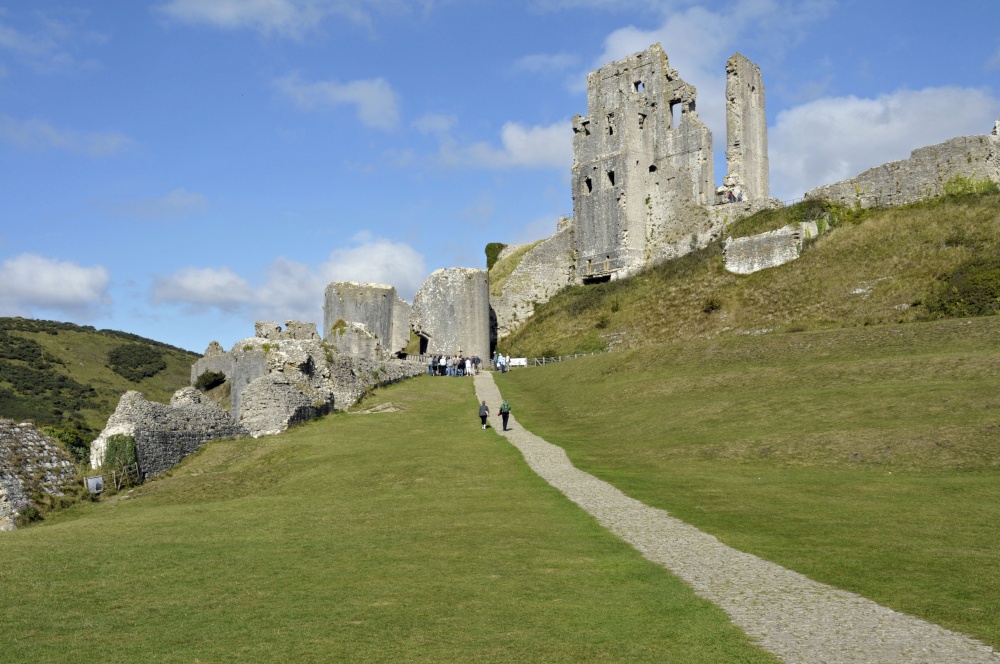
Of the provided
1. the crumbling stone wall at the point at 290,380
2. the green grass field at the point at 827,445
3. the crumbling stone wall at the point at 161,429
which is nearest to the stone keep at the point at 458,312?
the crumbling stone wall at the point at 290,380

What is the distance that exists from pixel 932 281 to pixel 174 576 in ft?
117

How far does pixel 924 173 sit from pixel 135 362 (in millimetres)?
75787

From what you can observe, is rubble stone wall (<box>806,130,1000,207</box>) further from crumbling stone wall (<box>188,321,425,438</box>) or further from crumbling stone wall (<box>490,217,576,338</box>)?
crumbling stone wall (<box>188,321,425,438</box>)

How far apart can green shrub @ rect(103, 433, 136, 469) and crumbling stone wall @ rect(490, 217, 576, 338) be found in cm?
4523

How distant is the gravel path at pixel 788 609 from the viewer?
26.0 ft

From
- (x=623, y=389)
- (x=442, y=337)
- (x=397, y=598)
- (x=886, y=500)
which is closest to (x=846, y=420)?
(x=886, y=500)

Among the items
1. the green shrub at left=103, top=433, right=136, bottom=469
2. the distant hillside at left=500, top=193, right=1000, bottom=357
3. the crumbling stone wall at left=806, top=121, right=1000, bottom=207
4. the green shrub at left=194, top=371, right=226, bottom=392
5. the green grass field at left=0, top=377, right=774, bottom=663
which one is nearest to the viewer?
the green grass field at left=0, top=377, right=774, bottom=663

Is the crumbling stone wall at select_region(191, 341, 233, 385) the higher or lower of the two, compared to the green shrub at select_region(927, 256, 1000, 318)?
lower

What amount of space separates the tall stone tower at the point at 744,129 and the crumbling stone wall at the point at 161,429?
4606 cm

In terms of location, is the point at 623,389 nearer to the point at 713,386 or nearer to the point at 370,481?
the point at 713,386

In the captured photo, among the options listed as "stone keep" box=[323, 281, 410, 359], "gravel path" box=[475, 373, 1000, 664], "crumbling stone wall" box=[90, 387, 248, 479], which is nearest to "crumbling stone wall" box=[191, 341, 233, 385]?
"stone keep" box=[323, 281, 410, 359]

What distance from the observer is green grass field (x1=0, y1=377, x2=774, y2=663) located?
8.15 metres

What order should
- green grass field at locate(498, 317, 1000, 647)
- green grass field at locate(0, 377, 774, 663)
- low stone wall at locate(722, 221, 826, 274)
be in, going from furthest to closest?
low stone wall at locate(722, 221, 826, 274) < green grass field at locate(498, 317, 1000, 647) < green grass field at locate(0, 377, 774, 663)

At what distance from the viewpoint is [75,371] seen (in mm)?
85875
